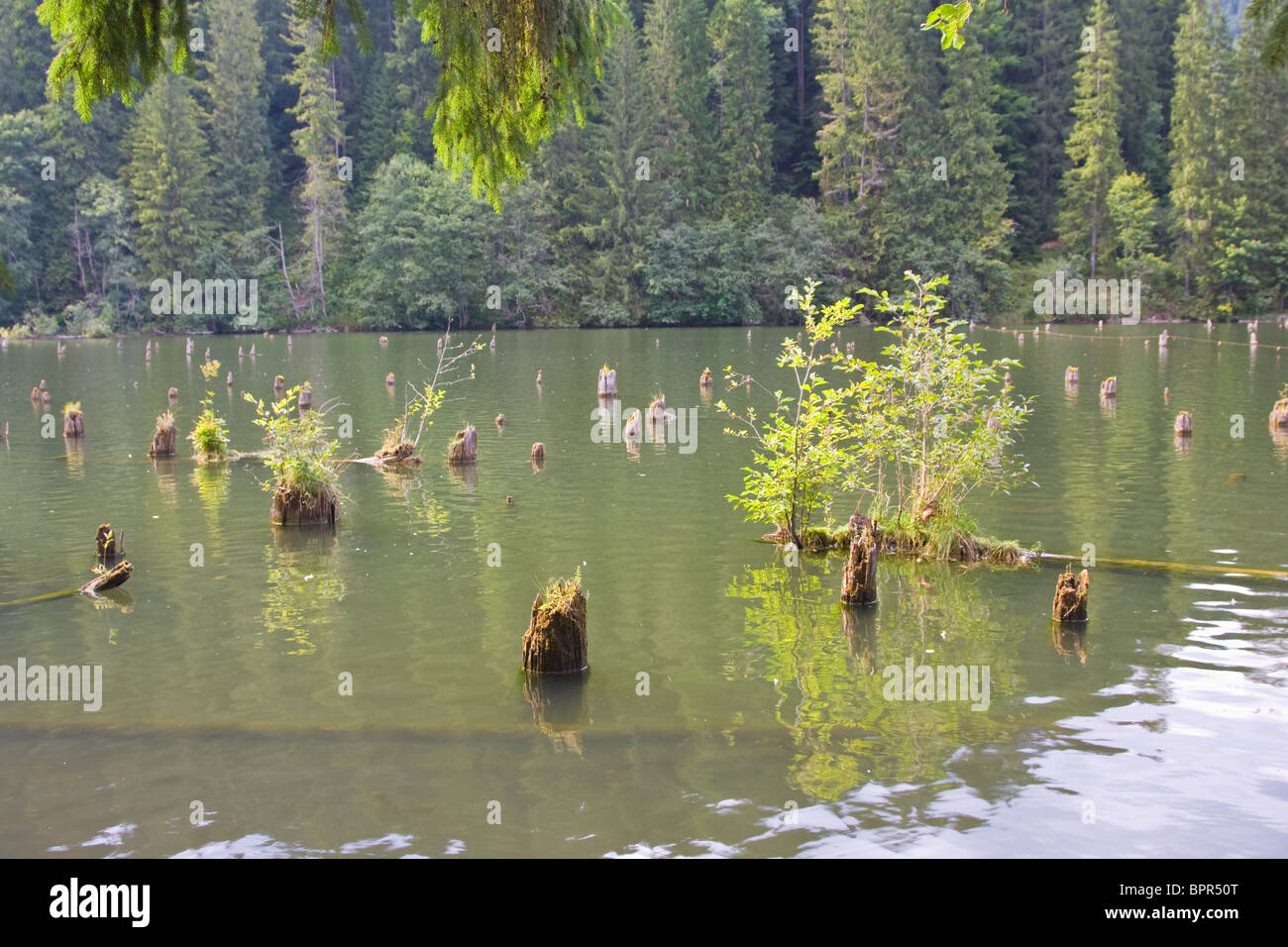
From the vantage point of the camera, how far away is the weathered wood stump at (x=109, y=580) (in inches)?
483

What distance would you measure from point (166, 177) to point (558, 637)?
67.1 meters

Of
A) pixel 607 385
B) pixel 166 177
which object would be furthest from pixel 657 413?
pixel 166 177

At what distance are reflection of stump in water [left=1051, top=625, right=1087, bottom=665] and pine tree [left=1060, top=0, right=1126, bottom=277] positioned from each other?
209 ft

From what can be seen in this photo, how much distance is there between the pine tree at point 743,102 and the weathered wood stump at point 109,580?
212 ft

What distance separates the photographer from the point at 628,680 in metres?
9.75

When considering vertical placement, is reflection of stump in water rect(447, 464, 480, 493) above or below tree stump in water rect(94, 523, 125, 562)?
above

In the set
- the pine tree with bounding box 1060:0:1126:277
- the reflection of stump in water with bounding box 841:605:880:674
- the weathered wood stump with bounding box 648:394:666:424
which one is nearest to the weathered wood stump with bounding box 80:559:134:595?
the reflection of stump in water with bounding box 841:605:880:674

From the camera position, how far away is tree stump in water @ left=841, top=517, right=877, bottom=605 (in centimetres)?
1177

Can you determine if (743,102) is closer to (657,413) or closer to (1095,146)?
(1095,146)

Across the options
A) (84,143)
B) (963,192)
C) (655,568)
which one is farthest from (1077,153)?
(655,568)

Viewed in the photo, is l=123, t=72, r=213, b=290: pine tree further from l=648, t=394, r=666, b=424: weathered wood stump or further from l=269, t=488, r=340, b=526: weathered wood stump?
l=269, t=488, r=340, b=526: weathered wood stump

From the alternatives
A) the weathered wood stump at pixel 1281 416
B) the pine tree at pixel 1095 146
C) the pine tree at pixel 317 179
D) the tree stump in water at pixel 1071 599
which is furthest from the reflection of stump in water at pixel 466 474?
the pine tree at pixel 1095 146
